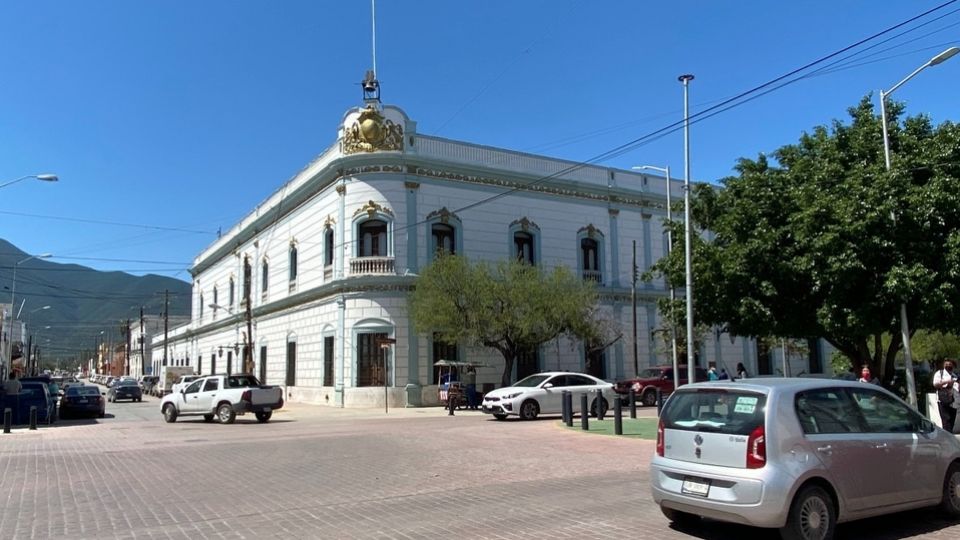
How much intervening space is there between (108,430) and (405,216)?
1587 centimetres

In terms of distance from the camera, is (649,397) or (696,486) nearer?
(696,486)

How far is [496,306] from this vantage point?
3102 cm

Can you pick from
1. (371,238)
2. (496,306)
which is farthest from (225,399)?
(371,238)

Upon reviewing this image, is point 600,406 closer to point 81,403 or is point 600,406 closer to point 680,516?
point 680,516

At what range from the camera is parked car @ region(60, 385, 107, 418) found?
103 feet

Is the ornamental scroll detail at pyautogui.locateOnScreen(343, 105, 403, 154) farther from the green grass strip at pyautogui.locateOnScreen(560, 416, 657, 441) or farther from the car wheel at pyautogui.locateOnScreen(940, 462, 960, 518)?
the car wheel at pyautogui.locateOnScreen(940, 462, 960, 518)

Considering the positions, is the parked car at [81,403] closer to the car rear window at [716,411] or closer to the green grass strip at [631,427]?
the green grass strip at [631,427]

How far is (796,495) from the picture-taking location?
683cm

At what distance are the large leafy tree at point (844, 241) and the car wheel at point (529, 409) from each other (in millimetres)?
6399

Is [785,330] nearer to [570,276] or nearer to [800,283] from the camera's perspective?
[800,283]

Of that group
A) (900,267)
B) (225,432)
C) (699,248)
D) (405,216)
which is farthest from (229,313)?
(900,267)

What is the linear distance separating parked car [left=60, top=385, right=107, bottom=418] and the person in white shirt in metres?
30.9

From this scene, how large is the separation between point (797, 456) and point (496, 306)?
24254mm

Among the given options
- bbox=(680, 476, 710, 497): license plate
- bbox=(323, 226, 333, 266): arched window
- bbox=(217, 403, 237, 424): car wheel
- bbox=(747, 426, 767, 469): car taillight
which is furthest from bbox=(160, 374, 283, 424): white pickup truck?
bbox=(747, 426, 767, 469): car taillight
